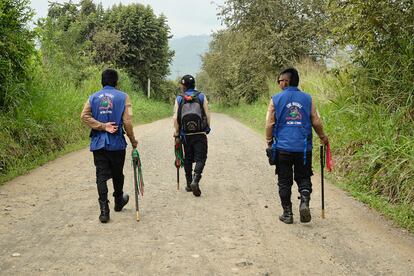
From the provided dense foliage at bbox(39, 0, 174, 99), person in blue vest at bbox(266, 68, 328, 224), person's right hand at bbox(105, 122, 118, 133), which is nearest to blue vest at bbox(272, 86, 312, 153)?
person in blue vest at bbox(266, 68, 328, 224)

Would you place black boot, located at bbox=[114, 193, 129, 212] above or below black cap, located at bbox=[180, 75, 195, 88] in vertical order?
below

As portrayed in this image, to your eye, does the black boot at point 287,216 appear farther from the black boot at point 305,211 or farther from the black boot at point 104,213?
the black boot at point 104,213

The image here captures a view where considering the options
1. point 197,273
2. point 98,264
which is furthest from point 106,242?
point 197,273

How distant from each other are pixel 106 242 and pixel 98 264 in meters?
0.71

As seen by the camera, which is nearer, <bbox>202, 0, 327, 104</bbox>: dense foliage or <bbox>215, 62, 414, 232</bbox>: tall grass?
<bbox>215, 62, 414, 232</bbox>: tall grass

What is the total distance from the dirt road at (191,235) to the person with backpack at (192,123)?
49 centimetres

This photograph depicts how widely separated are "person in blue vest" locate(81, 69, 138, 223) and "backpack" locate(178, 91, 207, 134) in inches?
61.5

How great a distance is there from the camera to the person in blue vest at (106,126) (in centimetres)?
634

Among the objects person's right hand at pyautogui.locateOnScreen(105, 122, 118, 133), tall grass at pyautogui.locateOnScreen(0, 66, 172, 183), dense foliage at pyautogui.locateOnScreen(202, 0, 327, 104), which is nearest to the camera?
person's right hand at pyautogui.locateOnScreen(105, 122, 118, 133)

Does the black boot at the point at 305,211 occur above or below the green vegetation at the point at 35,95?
below

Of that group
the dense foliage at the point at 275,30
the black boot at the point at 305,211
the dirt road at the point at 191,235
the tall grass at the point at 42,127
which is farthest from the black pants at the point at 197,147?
the dense foliage at the point at 275,30

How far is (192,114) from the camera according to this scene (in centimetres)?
792

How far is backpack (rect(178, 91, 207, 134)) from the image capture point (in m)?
7.94

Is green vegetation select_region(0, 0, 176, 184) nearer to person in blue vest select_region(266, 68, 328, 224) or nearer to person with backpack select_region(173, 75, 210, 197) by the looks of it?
person with backpack select_region(173, 75, 210, 197)
